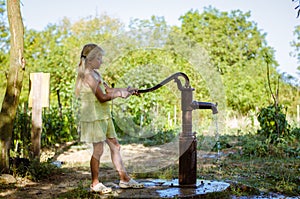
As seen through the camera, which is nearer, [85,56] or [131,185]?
[85,56]

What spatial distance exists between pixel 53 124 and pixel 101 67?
541 centimetres

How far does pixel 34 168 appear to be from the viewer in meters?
5.25

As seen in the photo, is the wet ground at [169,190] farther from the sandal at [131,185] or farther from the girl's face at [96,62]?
the girl's face at [96,62]

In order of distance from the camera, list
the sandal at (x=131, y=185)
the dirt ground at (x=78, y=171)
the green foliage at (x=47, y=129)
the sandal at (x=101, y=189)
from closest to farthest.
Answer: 1. the sandal at (x=101, y=189)
2. the sandal at (x=131, y=185)
3. the dirt ground at (x=78, y=171)
4. the green foliage at (x=47, y=129)

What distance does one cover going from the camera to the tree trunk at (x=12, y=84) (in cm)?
493

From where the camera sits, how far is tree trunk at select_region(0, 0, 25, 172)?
4.93 m

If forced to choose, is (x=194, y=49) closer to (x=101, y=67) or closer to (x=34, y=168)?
(x=101, y=67)

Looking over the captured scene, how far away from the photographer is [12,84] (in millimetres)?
4973

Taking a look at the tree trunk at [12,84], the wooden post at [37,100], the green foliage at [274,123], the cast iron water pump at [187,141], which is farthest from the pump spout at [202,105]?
the green foliage at [274,123]

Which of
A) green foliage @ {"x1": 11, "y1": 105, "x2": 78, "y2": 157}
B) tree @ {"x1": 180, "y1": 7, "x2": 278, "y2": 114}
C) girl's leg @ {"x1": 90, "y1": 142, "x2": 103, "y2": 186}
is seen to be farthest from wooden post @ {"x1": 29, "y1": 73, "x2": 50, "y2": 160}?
tree @ {"x1": 180, "y1": 7, "x2": 278, "y2": 114}

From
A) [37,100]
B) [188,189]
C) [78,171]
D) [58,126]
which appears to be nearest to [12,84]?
[37,100]

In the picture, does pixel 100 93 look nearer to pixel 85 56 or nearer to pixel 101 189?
pixel 85 56

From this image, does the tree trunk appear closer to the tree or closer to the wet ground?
the wet ground

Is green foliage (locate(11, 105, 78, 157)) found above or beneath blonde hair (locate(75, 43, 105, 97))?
beneath
